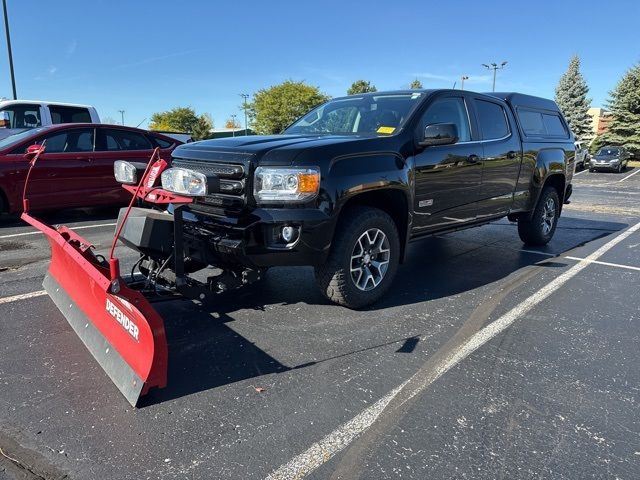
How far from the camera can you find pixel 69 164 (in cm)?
812

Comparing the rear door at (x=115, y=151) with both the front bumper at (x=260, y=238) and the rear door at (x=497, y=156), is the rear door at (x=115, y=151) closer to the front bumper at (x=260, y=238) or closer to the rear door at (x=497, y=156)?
the front bumper at (x=260, y=238)

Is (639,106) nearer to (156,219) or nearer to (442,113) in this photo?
(442,113)

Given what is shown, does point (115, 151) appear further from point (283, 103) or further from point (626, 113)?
point (283, 103)

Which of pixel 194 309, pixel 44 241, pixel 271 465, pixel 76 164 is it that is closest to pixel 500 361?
pixel 271 465

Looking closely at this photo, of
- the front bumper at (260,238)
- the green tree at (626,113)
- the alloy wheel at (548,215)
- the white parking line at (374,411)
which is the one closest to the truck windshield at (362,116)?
the front bumper at (260,238)

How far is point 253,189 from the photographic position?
145 inches

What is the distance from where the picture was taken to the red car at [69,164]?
7797mm

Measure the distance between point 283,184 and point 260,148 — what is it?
1.26 feet

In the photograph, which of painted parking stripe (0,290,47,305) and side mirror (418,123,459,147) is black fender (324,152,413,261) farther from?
painted parking stripe (0,290,47,305)

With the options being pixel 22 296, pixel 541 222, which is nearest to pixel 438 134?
pixel 541 222

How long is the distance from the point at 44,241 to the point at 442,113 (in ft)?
18.0

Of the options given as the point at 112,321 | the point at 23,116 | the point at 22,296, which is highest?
the point at 23,116

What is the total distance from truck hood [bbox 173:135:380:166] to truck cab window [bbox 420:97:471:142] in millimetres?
887

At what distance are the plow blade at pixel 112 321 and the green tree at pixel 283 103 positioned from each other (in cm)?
5400
